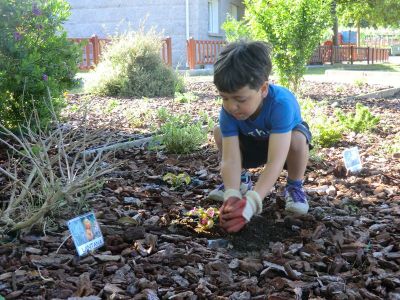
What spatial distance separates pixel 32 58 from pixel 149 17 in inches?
695

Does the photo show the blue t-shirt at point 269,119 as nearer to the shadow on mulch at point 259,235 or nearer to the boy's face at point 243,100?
the boy's face at point 243,100

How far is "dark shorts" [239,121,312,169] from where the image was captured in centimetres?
297

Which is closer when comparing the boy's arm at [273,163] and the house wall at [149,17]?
the boy's arm at [273,163]

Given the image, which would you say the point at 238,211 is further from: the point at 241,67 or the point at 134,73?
the point at 134,73

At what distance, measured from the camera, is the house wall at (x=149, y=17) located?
799 inches

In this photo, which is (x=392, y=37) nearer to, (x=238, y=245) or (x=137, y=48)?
(x=137, y=48)

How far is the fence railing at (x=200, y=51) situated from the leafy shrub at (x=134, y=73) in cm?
845

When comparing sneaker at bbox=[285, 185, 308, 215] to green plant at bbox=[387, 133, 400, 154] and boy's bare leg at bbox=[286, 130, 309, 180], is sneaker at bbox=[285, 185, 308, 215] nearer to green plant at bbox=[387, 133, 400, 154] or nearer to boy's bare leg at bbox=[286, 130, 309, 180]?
boy's bare leg at bbox=[286, 130, 309, 180]

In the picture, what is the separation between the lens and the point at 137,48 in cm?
939

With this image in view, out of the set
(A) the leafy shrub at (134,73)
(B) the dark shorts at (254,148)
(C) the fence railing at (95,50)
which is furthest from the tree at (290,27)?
(C) the fence railing at (95,50)

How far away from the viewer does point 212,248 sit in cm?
250

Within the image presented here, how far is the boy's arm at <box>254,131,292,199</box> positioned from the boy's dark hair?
12.2 inches

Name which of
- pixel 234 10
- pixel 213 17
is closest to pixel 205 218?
pixel 213 17

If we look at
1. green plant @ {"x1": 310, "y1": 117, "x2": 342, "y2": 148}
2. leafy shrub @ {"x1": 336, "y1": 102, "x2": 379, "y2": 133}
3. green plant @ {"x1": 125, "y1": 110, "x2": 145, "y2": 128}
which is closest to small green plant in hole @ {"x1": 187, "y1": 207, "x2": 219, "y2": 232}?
green plant @ {"x1": 310, "y1": 117, "x2": 342, "y2": 148}
